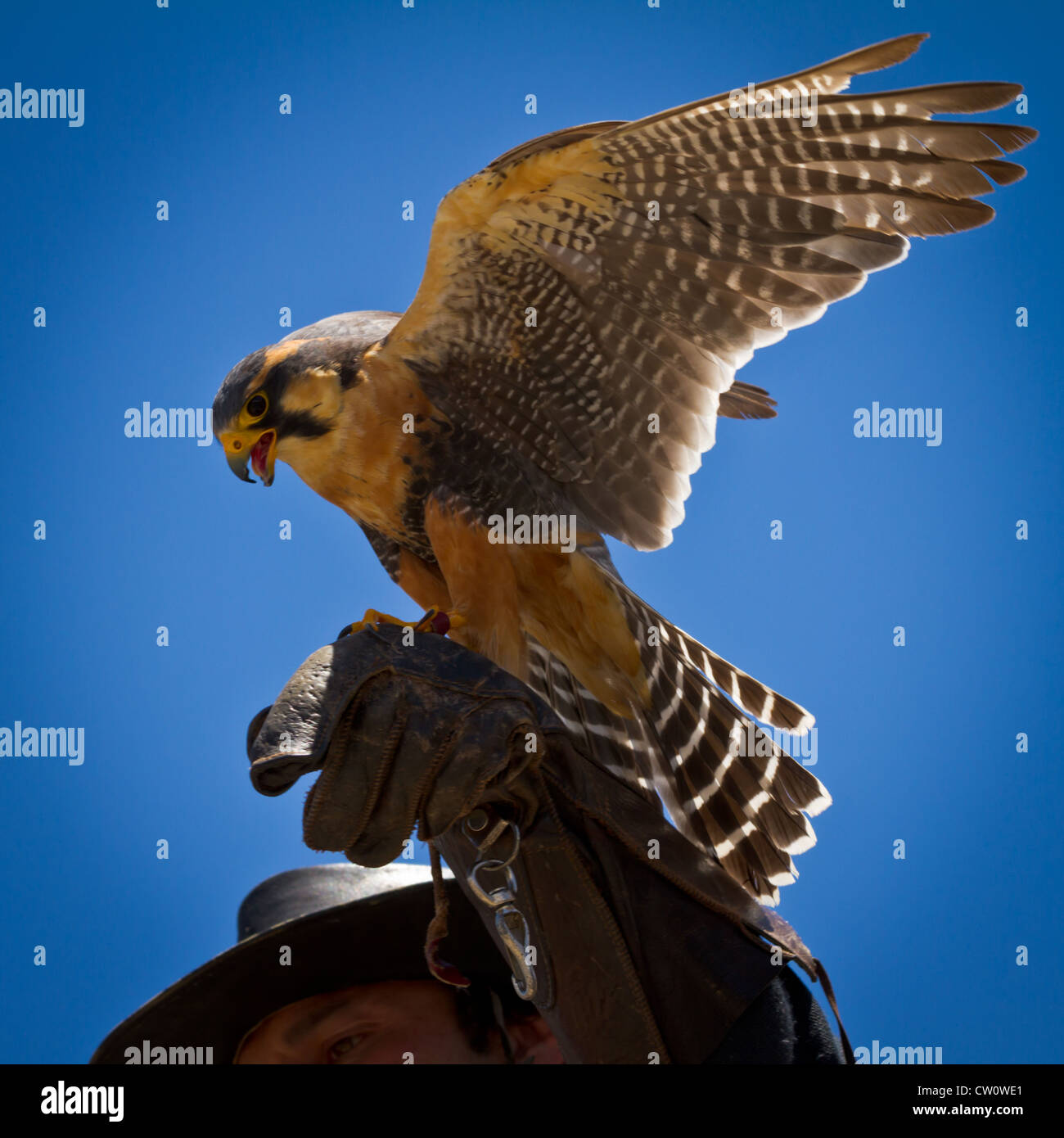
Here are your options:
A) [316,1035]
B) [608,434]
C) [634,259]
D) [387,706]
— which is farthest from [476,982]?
[634,259]

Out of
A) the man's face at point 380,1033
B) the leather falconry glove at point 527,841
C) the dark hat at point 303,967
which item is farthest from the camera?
the man's face at point 380,1033

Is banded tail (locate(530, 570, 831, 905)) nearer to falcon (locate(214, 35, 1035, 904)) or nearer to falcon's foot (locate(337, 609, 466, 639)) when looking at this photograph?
falcon (locate(214, 35, 1035, 904))

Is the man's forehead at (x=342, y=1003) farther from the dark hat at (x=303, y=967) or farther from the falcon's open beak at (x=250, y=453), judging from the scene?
the falcon's open beak at (x=250, y=453)

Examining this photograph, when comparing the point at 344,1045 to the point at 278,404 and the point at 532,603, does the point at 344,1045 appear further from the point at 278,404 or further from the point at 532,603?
the point at 278,404

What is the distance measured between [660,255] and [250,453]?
1.07 m

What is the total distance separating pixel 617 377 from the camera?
2441 millimetres

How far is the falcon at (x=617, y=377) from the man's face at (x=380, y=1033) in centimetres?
55

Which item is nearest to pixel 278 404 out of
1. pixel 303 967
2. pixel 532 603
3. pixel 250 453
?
pixel 250 453

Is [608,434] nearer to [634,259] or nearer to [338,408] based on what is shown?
[634,259]

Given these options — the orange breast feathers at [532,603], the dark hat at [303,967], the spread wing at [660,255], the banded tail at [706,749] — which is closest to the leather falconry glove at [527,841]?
the dark hat at [303,967]

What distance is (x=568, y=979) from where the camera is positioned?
157cm

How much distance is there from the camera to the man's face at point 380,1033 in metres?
2.01

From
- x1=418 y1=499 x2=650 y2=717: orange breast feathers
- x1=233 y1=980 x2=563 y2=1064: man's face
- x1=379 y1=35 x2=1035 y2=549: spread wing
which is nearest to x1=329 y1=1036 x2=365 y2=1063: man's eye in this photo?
x1=233 y1=980 x2=563 y2=1064: man's face

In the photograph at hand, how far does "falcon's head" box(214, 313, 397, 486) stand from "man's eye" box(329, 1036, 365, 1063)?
1.28 metres
